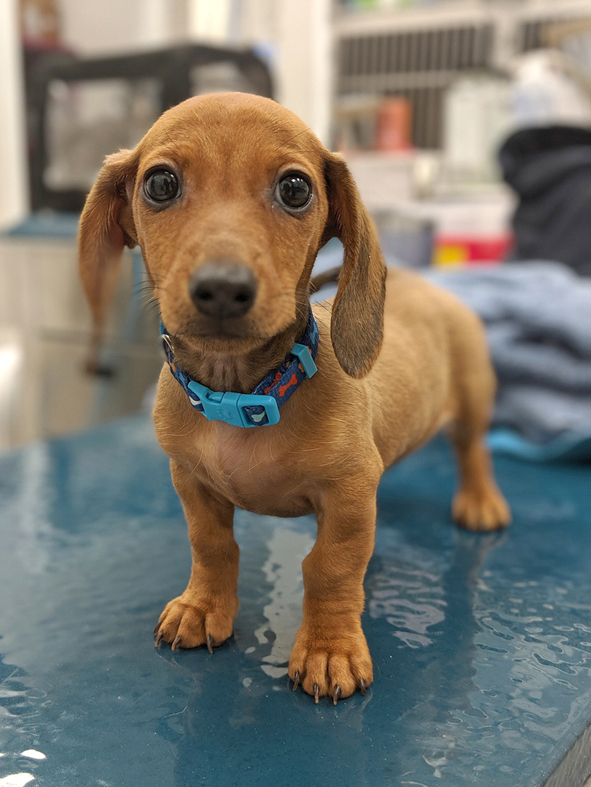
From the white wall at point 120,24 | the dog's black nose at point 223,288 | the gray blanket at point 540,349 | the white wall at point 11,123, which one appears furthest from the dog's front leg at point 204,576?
the white wall at point 120,24

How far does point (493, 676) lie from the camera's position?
29.1 inches

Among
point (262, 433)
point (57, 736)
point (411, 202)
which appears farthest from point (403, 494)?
point (411, 202)

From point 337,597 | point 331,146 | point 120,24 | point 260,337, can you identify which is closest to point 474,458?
point 337,597

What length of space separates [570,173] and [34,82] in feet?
5.53

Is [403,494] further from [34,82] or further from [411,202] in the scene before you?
[411,202]

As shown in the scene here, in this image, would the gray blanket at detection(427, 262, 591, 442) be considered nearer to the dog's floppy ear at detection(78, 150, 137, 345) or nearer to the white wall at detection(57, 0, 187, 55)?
the dog's floppy ear at detection(78, 150, 137, 345)

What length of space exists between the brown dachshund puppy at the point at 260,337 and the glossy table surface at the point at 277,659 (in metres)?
0.05

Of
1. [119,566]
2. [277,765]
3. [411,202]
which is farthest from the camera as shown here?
[411,202]

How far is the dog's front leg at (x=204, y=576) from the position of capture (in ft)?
2.49

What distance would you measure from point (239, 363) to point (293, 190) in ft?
0.51

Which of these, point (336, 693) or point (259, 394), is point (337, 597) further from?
point (259, 394)

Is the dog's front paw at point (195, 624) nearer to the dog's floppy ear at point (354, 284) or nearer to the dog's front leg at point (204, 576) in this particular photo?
the dog's front leg at point (204, 576)

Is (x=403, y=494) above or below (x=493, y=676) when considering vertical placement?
below

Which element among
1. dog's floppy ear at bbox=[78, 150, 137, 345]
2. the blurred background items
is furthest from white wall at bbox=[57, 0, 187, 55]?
dog's floppy ear at bbox=[78, 150, 137, 345]
